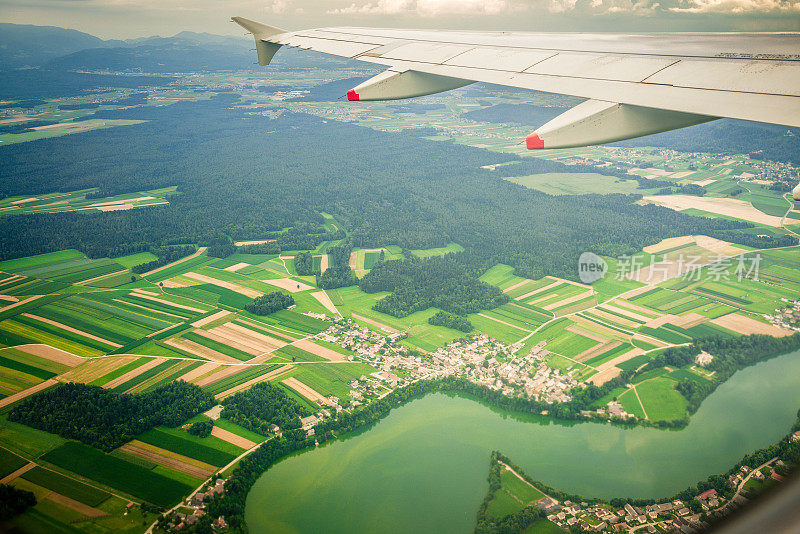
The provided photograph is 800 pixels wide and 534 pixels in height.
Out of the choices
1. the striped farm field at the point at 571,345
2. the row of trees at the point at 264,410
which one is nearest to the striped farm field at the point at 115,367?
the row of trees at the point at 264,410

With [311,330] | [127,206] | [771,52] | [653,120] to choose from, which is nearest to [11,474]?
[311,330]

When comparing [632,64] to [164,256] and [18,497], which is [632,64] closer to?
[18,497]

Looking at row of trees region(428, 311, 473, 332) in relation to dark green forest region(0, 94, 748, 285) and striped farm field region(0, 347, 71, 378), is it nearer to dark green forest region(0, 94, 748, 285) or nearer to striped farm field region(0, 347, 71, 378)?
dark green forest region(0, 94, 748, 285)

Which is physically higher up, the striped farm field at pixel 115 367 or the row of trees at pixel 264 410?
the striped farm field at pixel 115 367

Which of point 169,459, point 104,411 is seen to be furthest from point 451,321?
point 104,411

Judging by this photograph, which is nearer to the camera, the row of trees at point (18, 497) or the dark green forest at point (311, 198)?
the row of trees at point (18, 497)

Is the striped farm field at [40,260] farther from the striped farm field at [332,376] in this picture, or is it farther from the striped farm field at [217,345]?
the striped farm field at [332,376]

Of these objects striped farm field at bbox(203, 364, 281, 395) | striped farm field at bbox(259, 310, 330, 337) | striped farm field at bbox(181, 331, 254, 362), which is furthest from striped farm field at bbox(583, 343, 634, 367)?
striped farm field at bbox(181, 331, 254, 362)
